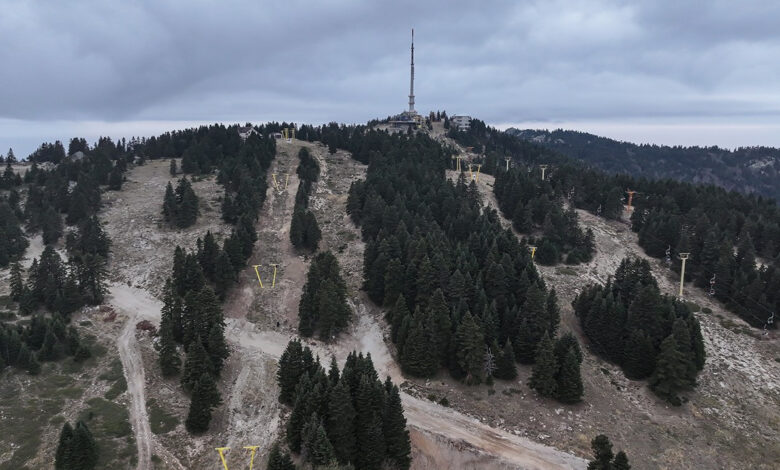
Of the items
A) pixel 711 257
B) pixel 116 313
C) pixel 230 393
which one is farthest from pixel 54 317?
pixel 711 257

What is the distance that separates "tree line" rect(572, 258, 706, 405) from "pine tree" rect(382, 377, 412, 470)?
32754mm

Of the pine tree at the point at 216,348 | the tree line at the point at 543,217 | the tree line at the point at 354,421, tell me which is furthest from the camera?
the tree line at the point at 543,217

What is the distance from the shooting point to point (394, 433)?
46.7 metres

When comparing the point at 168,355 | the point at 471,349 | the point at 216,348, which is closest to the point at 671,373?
the point at 471,349

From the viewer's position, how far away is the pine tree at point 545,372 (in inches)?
2179

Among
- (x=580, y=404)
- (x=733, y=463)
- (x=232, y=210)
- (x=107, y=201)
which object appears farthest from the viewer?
(x=107, y=201)

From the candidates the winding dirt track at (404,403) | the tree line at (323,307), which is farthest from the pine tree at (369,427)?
the tree line at (323,307)

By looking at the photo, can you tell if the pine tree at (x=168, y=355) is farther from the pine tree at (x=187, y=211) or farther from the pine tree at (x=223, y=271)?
the pine tree at (x=187, y=211)

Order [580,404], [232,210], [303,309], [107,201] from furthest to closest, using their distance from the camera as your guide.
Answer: [107,201] → [232,210] → [303,309] → [580,404]

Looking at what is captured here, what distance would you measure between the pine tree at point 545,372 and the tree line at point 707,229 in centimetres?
4076

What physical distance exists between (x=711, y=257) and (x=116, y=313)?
10082cm

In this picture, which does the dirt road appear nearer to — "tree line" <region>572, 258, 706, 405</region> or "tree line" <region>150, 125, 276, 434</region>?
"tree line" <region>150, 125, 276, 434</region>

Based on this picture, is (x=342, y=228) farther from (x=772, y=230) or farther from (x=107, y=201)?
(x=772, y=230)

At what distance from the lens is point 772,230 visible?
90875 millimetres
